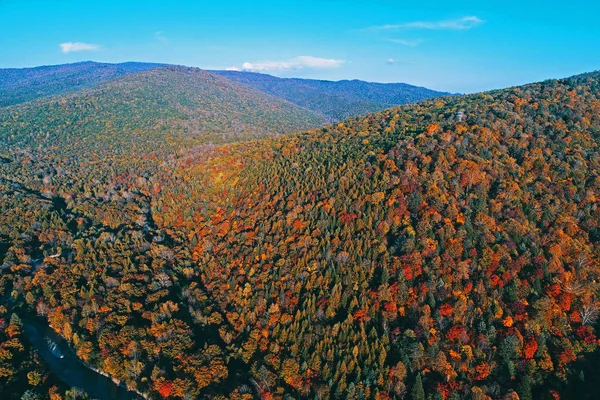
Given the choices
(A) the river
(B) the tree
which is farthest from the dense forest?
(A) the river

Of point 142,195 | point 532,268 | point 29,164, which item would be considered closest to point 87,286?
point 142,195

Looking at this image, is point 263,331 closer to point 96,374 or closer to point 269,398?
point 269,398

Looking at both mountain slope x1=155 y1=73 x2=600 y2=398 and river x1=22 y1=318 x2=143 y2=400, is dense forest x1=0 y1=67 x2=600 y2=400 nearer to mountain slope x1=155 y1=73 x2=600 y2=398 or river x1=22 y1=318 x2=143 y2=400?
mountain slope x1=155 y1=73 x2=600 y2=398

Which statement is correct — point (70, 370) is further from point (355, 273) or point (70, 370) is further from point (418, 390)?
point (418, 390)

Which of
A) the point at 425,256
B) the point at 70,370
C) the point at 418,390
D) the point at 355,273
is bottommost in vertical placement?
the point at 70,370

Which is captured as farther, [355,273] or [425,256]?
[355,273]

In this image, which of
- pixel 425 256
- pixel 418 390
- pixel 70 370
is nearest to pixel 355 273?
pixel 425 256
